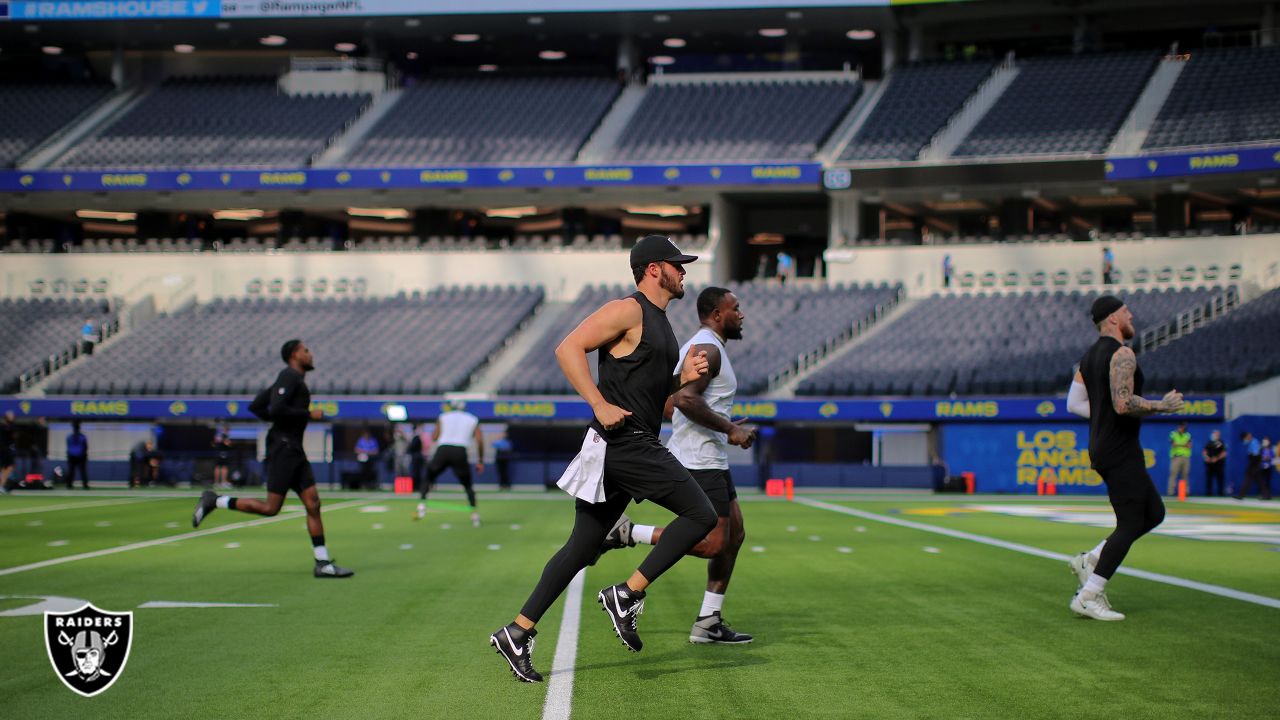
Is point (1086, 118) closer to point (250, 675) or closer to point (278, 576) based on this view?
point (278, 576)

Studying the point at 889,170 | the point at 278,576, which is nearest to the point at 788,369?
the point at 889,170

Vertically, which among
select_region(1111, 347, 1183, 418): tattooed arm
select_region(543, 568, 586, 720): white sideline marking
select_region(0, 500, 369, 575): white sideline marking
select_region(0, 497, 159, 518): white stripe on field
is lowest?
select_region(0, 497, 159, 518): white stripe on field

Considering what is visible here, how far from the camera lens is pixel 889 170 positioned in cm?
4312

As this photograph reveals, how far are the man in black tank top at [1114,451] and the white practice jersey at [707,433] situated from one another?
2.51 meters

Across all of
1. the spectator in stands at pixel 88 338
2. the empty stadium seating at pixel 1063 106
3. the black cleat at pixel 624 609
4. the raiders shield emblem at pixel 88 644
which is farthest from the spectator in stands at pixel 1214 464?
the spectator in stands at pixel 88 338

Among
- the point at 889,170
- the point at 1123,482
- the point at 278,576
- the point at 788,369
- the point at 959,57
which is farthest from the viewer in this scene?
the point at 959,57

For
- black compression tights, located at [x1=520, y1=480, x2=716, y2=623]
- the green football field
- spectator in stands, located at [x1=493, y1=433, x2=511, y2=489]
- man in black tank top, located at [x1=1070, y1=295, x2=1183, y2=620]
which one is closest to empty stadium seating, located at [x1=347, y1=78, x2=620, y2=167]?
spectator in stands, located at [x1=493, y1=433, x2=511, y2=489]

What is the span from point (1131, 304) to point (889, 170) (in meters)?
9.17

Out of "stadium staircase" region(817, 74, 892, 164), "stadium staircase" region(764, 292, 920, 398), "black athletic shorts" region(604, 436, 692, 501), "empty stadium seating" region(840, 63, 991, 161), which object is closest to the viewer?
"black athletic shorts" region(604, 436, 692, 501)

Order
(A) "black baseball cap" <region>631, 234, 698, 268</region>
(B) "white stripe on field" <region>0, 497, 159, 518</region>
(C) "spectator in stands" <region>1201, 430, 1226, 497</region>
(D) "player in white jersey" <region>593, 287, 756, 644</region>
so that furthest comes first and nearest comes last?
(C) "spectator in stands" <region>1201, 430, 1226, 497</region> → (B) "white stripe on field" <region>0, 497, 159, 518</region> → (D) "player in white jersey" <region>593, 287, 756, 644</region> → (A) "black baseball cap" <region>631, 234, 698, 268</region>

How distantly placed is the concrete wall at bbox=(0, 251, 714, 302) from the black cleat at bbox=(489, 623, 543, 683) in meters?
40.1

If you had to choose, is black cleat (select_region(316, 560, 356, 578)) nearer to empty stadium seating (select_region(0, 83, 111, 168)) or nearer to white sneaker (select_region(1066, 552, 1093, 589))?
white sneaker (select_region(1066, 552, 1093, 589))

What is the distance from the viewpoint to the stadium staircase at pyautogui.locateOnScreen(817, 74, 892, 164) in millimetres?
46094

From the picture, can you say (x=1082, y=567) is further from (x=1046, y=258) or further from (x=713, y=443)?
(x=1046, y=258)
